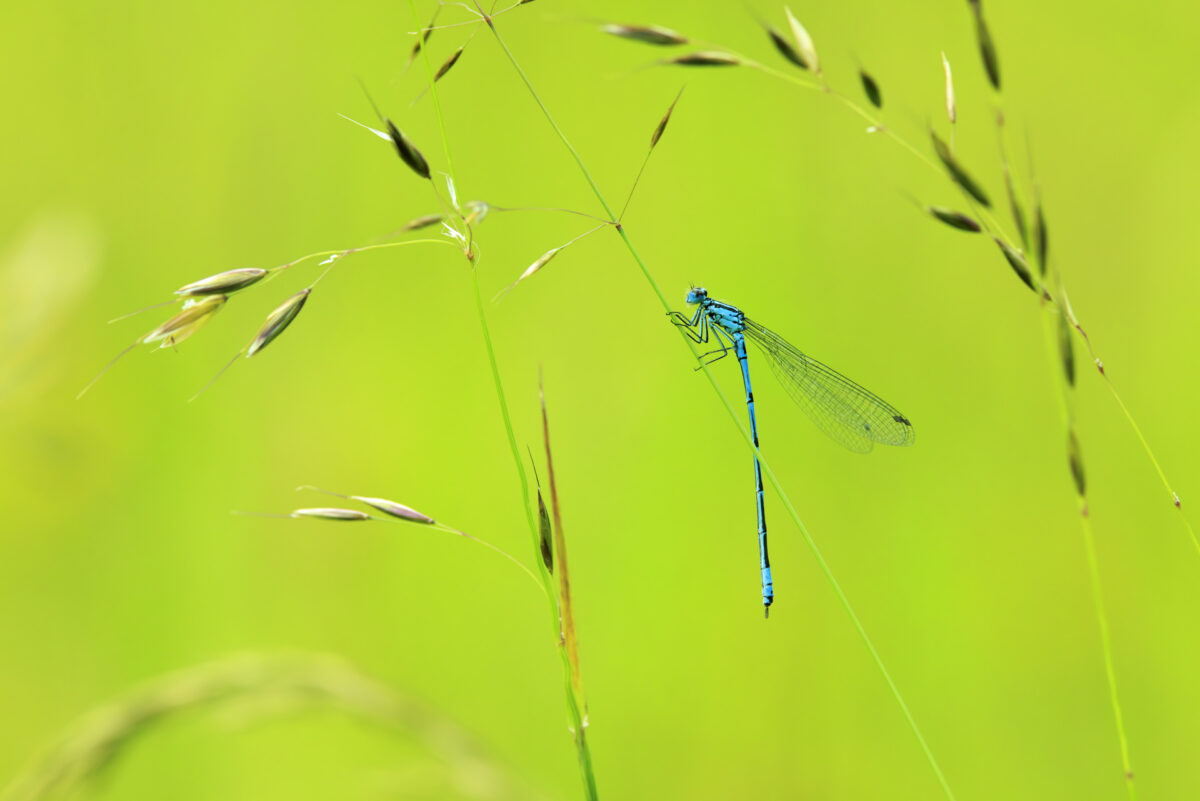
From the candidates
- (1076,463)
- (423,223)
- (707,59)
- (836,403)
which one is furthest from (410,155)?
(836,403)

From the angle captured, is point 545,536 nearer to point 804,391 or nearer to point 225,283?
point 225,283

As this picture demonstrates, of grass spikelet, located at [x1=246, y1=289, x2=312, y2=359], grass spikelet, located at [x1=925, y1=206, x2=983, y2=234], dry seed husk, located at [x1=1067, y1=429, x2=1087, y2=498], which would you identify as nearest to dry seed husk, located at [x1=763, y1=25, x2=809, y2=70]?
grass spikelet, located at [x1=925, y1=206, x2=983, y2=234]

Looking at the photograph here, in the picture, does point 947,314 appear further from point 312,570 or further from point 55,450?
point 55,450

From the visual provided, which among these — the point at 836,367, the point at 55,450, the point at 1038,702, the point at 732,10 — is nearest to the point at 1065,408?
the point at 1038,702

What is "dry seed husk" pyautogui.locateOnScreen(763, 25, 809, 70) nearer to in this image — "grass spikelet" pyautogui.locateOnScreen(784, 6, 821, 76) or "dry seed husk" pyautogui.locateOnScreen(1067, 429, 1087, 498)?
"grass spikelet" pyautogui.locateOnScreen(784, 6, 821, 76)

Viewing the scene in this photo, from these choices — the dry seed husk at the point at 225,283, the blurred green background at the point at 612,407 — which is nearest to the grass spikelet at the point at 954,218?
the dry seed husk at the point at 225,283

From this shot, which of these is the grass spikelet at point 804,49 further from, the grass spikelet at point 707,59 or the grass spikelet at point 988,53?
the grass spikelet at point 988,53
